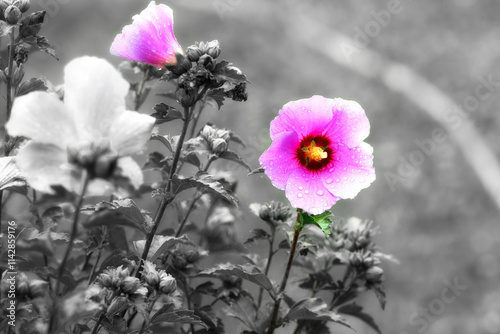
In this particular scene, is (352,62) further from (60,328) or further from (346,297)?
(60,328)

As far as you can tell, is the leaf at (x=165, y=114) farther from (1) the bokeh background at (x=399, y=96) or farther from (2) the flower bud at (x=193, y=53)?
(1) the bokeh background at (x=399, y=96)

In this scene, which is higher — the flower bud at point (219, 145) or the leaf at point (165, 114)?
the flower bud at point (219, 145)

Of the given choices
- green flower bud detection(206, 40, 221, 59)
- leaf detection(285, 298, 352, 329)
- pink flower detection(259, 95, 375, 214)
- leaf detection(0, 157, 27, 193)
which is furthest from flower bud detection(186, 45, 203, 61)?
leaf detection(285, 298, 352, 329)

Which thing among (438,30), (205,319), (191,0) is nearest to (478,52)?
(438,30)

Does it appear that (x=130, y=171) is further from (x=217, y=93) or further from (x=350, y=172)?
(x=350, y=172)

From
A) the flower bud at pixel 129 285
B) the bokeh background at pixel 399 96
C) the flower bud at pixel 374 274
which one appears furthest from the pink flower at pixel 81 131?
the bokeh background at pixel 399 96

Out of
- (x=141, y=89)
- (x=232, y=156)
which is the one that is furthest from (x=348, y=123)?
(x=141, y=89)
